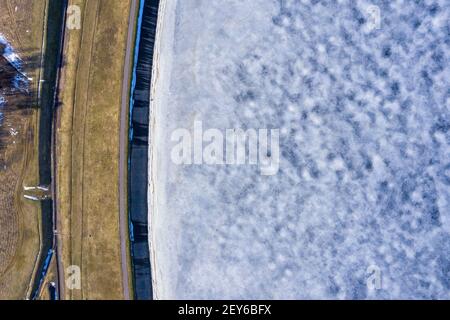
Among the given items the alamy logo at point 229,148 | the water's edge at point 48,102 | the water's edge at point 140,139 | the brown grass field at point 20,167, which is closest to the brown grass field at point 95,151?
the water's edge at point 140,139

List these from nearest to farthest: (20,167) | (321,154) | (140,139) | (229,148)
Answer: (321,154) < (229,148) < (140,139) < (20,167)

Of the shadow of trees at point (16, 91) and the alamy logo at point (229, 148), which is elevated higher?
the shadow of trees at point (16, 91)

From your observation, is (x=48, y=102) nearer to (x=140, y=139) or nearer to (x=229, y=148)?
(x=140, y=139)

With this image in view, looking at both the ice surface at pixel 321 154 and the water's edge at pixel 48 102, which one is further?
the water's edge at pixel 48 102

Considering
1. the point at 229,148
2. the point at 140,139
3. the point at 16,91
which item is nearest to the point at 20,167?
the point at 16,91

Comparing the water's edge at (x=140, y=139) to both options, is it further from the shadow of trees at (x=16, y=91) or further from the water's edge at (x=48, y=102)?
the shadow of trees at (x=16, y=91)

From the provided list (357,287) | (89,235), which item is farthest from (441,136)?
(89,235)

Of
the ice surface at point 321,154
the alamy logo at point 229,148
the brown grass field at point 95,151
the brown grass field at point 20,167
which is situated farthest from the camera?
the brown grass field at point 20,167
